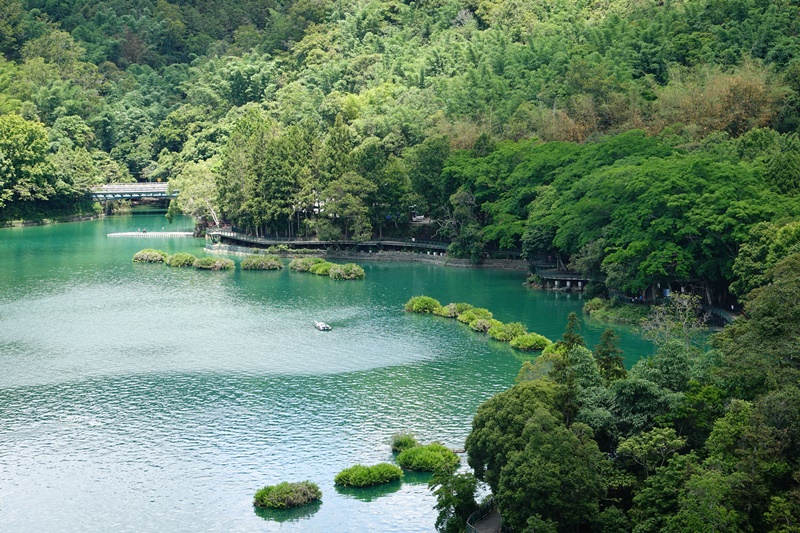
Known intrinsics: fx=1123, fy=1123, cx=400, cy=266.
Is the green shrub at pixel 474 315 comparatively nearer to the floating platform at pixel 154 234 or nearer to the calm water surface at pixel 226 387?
the calm water surface at pixel 226 387

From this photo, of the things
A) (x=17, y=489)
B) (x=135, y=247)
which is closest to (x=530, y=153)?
(x=135, y=247)

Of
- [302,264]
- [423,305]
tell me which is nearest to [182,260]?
[302,264]

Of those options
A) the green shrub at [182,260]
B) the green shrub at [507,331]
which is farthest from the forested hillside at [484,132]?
the green shrub at [507,331]

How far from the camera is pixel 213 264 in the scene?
9081 centimetres

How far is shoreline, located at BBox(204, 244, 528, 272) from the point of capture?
88625 millimetres

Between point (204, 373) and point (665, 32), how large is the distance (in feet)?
209

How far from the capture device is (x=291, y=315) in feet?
237

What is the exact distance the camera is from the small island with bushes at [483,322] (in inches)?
2457

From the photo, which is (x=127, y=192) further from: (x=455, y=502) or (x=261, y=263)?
(x=455, y=502)

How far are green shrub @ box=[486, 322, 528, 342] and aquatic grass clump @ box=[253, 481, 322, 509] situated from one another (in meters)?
24.4

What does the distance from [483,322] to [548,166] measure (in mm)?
23559

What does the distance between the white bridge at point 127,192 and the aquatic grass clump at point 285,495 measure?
299ft

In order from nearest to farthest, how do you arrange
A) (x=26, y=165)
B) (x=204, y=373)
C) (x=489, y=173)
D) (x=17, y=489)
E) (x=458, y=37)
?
(x=17, y=489) → (x=204, y=373) → (x=489, y=173) → (x=26, y=165) → (x=458, y=37)

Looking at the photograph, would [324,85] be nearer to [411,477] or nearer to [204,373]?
[204,373]
